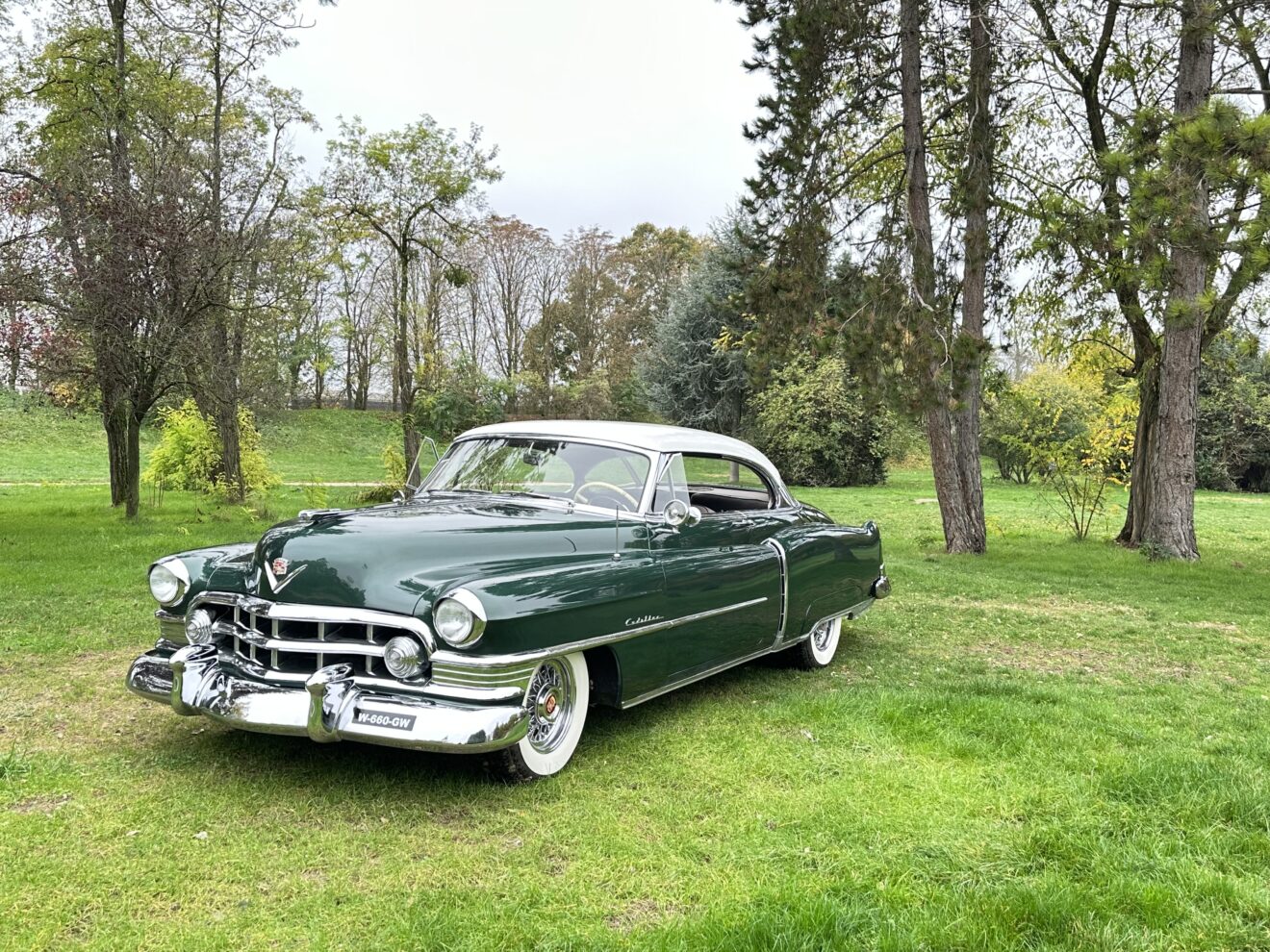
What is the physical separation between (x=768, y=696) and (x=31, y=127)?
679 inches

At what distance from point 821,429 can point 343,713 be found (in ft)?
82.7

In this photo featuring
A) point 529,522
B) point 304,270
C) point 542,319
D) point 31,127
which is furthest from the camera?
point 542,319

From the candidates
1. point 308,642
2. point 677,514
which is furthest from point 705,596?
point 308,642

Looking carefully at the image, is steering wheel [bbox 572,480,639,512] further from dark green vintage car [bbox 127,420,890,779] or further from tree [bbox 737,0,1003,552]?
tree [bbox 737,0,1003,552]

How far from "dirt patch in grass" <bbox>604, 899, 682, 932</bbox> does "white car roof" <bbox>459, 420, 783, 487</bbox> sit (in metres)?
2.81

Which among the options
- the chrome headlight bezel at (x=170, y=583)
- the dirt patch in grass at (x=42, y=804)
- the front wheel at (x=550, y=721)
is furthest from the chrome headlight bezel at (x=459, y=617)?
the dirt patch in grass at (x=42, y=804)

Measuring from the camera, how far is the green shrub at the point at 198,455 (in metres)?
16.9

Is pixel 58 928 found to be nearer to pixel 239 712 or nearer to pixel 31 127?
pixel 239 712

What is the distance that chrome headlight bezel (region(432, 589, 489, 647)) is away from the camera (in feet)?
11.8

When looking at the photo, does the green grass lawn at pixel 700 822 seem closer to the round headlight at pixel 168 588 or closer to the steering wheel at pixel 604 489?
the round headlight at pixel 168 588

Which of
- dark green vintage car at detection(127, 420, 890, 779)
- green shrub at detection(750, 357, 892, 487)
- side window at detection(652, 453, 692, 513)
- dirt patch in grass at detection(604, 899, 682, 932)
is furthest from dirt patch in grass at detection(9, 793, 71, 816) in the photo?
green shrub at detection(750, 357, 892, 487)

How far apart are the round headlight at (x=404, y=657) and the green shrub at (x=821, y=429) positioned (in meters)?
24.3

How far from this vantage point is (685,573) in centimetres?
482

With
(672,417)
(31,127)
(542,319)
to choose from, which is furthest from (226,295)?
(542,319)
